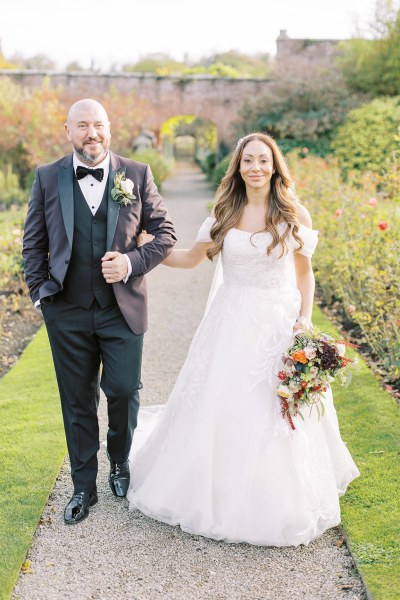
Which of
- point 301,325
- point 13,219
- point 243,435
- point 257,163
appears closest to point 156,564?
point 243,435

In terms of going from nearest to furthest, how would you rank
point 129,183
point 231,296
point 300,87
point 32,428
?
point 129,183, point 231,296, point 32,428, point 300,87

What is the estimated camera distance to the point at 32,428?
4699 millimetres

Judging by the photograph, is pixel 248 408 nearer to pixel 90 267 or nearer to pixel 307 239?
pixel 307 239

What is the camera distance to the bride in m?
3.23

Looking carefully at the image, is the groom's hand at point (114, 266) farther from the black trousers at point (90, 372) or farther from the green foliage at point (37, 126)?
the green foliage at point (37, 126)

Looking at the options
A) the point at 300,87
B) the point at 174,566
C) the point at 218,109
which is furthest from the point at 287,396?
the point at 218,109

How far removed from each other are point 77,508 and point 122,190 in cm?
165

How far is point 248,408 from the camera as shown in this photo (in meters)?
3.31

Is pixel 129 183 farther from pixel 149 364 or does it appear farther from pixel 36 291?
pixel 149 364

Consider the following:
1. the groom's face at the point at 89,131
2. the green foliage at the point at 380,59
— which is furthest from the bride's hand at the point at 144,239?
the green foliage at the point at 380,59

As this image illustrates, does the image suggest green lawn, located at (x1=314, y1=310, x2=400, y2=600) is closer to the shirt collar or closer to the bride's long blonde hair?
→ the bride's long blonde hair

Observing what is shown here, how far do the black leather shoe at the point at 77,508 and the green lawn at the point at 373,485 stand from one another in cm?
133

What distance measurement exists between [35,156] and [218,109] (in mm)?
8600

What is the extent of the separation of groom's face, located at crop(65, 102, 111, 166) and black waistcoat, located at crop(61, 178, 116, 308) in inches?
5.8
